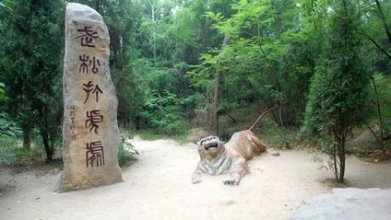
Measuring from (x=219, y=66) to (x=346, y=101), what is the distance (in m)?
6.07

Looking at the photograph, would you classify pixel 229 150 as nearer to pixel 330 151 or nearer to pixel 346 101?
pixel 330 151

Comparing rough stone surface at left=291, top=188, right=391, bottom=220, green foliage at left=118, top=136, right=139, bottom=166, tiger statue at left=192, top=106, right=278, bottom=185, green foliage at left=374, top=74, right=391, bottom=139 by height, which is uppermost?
green foliage at left=374, top=74, right=391, bottom=139

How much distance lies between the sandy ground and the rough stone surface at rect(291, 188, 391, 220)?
1019 millimetres

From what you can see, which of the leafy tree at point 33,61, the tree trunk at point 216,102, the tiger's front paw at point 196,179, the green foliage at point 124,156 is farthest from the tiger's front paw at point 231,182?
the tree trunk at point 216,102

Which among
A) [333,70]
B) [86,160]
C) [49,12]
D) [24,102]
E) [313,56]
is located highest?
[49,12]

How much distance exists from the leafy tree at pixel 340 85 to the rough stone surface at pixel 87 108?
4228mm

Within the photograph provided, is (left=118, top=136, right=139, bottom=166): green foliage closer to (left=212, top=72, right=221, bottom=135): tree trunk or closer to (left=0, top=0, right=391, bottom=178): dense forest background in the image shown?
(left=0, top=0, right=391, bottom=178): dense forest background

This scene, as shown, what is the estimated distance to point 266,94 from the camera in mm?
13828

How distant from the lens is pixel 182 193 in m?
5.86

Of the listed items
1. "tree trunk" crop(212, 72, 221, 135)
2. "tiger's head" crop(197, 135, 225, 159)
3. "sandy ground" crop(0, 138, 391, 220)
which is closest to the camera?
"sandy ground" crop(0, 138, 391, 220)

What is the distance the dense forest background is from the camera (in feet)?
19.4

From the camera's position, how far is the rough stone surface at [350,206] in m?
2.88

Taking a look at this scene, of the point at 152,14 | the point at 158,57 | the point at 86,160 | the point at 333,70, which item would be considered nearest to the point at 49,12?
the point at 86,160

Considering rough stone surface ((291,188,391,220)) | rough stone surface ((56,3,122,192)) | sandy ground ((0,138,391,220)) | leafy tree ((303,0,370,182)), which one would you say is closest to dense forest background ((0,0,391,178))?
leafy tree ((303,0,370,182))
